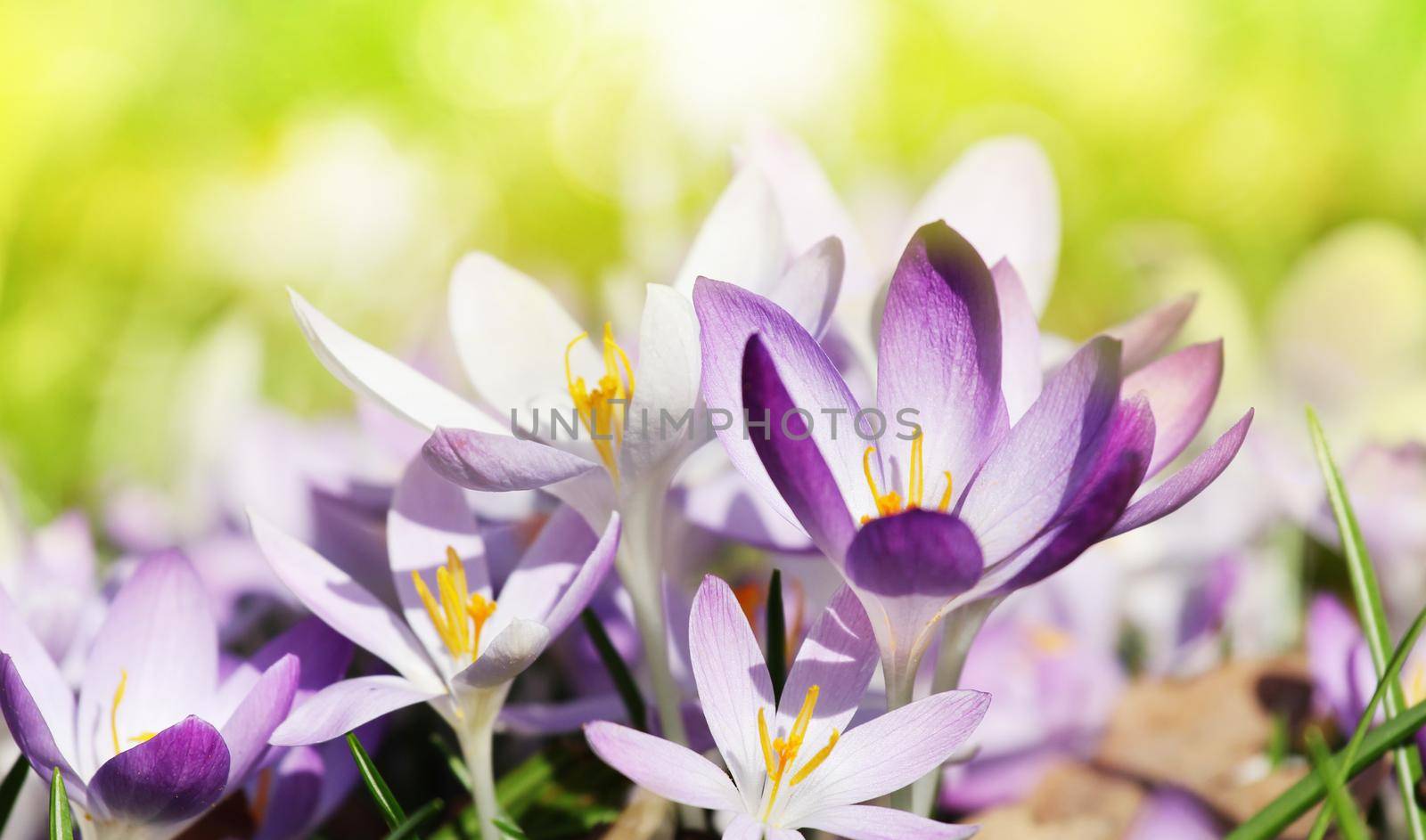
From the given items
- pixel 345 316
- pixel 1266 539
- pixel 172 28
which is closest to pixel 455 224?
pixel 345 316

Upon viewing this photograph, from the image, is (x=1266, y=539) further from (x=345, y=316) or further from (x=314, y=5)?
(x=314, y=5)

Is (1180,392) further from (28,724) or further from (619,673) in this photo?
(28,724)

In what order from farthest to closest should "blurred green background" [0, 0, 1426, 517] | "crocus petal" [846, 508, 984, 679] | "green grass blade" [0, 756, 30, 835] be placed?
"blurred green background" [0, 0, 1426, 517]
"green grass blade" [0, 756, 30, 835]
"crocus petal" [846, 508, 984, 679]

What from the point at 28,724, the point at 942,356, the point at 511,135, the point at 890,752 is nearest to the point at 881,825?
the point at 890,752

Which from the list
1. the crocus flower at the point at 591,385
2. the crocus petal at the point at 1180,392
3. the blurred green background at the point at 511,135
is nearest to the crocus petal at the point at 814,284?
the crocus flower at the point at 591,385

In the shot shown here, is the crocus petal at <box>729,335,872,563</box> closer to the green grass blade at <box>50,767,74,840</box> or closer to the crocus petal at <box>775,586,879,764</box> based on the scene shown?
the crocus petal at <box>775,586,879,764</box>

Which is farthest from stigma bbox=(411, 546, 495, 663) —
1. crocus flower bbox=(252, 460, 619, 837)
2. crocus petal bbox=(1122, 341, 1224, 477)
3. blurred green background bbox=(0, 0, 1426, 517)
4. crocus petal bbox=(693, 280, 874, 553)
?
blurred green background bbox=(0, 0, 1426, 517)
